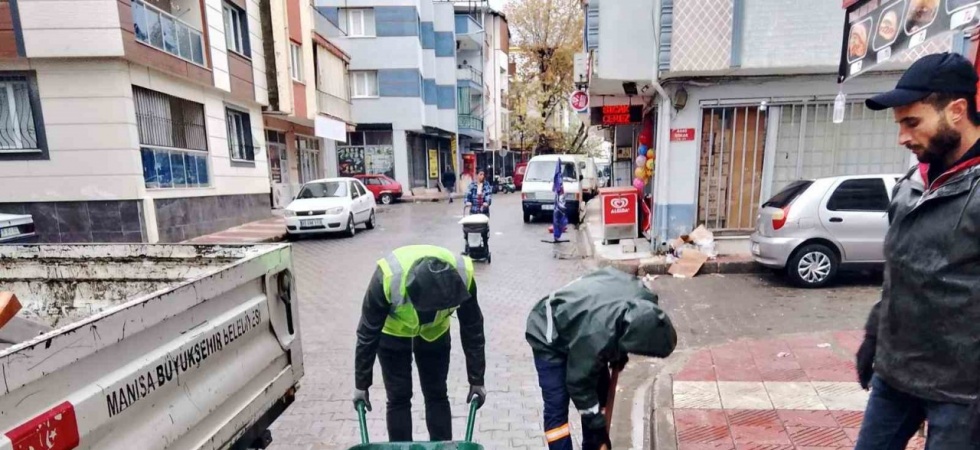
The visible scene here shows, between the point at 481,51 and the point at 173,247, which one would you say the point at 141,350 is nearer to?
the point at 173,247

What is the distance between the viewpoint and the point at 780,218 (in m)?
6.55

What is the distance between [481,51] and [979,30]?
34.5 metres

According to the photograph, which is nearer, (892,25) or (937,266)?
(937,266)

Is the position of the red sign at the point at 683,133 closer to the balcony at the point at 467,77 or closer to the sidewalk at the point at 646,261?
the sidewalk at the point at 646,261

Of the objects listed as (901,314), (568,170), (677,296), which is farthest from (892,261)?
(568,170)

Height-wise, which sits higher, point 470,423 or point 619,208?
point 619,208

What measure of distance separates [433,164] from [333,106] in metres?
9.88

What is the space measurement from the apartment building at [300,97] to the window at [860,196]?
48.8 ft

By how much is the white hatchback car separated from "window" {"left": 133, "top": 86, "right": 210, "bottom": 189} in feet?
7.60

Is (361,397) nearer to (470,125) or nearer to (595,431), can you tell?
(595,431)

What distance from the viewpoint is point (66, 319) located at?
278cm

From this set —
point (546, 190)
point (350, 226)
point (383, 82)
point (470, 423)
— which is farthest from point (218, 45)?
point (470, 423)

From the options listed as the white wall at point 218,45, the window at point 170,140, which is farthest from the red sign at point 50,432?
the white wall at point 218,45

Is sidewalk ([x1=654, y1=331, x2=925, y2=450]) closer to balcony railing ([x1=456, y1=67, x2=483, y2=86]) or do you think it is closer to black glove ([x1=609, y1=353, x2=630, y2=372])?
black glove ([x1=609, y1=353, x2=630, y2=372])
